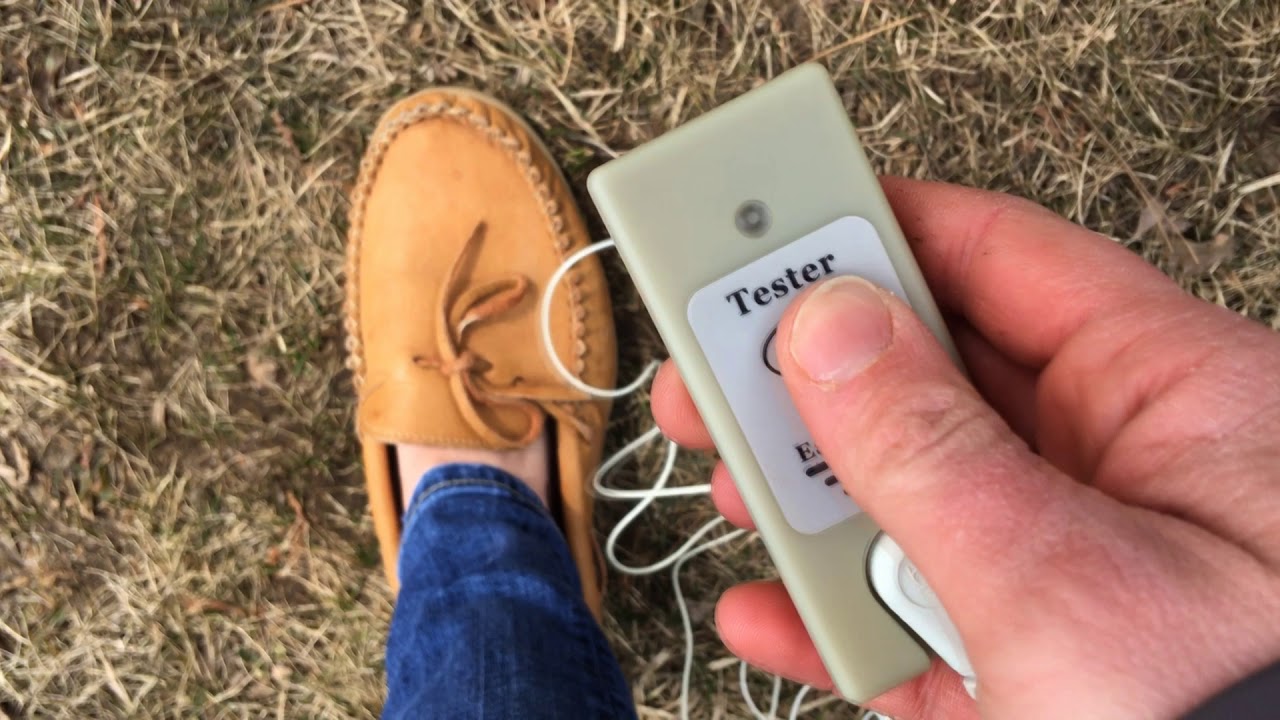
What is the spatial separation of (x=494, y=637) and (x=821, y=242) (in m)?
0.61

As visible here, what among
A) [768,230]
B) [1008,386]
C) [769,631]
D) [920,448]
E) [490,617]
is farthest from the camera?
[490,617]

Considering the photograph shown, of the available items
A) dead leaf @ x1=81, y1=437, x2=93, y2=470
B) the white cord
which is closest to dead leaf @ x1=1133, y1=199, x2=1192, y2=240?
the white cord

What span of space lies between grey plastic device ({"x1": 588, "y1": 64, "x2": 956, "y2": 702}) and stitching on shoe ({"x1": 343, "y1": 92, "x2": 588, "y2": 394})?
566 mm

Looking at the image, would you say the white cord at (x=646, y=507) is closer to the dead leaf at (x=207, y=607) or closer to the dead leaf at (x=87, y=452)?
the dead leaf at (x=207, y=607)

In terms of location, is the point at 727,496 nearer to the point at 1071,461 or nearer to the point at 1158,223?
the point at 1071,461

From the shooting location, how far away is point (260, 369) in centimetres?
130

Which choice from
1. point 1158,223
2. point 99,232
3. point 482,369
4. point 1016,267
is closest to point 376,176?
point 482,369

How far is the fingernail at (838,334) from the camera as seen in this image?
62cm

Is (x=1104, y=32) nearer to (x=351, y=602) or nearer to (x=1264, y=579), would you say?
(x=1264, y=579)

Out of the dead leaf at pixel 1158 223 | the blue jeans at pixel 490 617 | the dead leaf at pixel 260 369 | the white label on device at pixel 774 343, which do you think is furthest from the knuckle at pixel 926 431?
the dead leaf at pixel 260 369

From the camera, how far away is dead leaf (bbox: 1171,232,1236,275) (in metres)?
1.26

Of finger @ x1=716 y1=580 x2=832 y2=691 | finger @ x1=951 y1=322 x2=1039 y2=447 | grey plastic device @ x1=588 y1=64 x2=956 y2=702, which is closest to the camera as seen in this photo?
grey plastic device @ x1=588 y1=64 x2=956 y2=702

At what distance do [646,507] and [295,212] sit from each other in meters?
0.65

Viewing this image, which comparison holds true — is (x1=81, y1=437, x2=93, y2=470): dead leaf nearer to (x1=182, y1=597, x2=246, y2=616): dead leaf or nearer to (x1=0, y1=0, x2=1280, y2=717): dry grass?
(x1=0, y1=0, x2=1280, y2=717): dry grass
